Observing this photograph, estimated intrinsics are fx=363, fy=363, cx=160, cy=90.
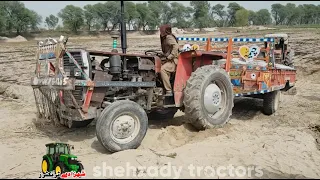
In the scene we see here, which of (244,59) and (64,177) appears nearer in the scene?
(64,177)

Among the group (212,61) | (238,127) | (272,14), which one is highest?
(272,14)

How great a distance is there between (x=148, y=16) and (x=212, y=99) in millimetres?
61462

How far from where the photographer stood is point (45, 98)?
6000 millimetres

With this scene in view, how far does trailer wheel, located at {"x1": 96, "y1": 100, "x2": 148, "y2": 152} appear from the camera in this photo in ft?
16.8

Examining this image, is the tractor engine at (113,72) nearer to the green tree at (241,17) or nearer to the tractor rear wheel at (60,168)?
the tractor rear wheel at (60,168)

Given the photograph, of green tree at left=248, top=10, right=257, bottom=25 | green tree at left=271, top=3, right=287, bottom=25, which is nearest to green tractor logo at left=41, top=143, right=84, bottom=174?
green tree at left=271, top=3, right=287, bottom=25

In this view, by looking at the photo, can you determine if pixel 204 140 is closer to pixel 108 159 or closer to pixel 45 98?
pixel 108 159

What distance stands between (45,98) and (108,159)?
1.89 meters

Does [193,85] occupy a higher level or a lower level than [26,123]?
higher

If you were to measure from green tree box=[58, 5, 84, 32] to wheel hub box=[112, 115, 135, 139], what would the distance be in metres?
60.2

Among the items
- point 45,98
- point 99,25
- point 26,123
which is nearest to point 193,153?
point 45,98

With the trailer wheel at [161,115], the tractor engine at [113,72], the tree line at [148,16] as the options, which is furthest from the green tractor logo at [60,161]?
the tree line at [148,16]

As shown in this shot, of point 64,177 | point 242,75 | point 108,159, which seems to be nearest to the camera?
point 64,177

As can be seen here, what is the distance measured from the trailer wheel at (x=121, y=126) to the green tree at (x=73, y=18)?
60.2 m
